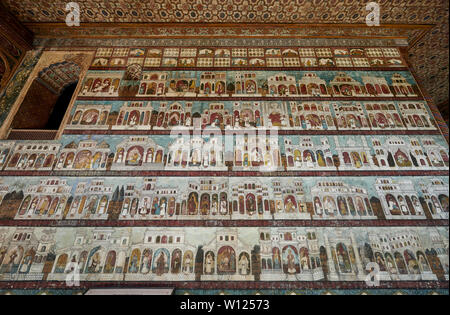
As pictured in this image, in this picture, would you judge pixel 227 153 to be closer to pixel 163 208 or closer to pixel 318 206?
pixel 163 208

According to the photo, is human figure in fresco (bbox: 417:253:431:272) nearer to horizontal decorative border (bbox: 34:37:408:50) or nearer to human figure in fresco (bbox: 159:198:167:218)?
human figure in fresco (bbox: 159:198:167:218)

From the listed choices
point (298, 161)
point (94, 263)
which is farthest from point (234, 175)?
point (94, 263)

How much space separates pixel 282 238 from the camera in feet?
16.3

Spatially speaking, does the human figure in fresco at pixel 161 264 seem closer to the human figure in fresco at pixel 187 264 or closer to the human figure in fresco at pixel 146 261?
the human figure in fresco at pixel 146 261

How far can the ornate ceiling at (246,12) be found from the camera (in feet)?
21.4

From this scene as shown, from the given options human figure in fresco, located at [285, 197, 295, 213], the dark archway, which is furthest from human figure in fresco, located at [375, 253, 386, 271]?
the dark archway

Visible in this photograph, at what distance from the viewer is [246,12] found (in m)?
6.79

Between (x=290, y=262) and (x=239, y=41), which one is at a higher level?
(x=239, y=41)

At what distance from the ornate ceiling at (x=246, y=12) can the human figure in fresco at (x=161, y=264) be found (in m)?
5.99

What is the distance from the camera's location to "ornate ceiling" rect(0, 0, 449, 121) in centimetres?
652

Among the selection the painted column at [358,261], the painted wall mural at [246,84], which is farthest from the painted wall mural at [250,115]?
the painted column at [358,261]

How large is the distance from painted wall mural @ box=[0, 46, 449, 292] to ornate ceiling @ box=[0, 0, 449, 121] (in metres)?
0.78

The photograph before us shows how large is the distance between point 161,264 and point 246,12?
6.55 metres
